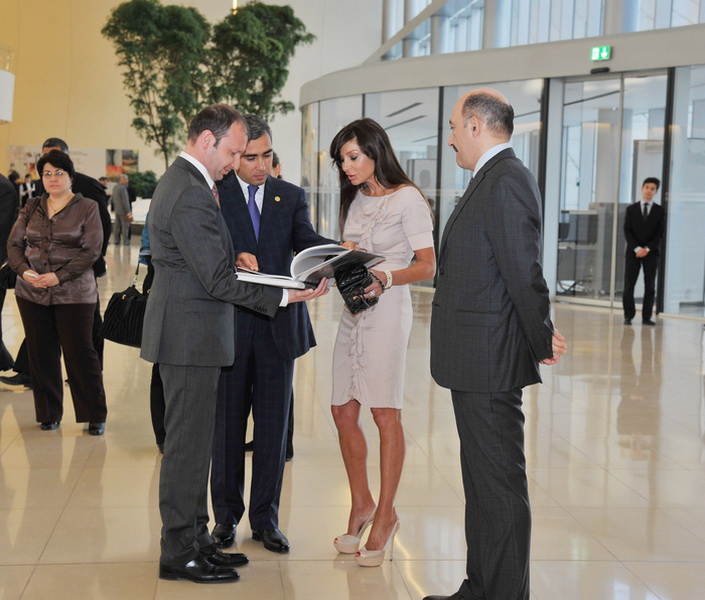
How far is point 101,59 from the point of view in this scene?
33.5 meters

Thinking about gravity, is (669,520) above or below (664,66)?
below

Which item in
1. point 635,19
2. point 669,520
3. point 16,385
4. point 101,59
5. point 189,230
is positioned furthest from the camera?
point 101,59

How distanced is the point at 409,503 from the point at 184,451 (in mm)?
1406

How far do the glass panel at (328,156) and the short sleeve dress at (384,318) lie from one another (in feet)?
42.2

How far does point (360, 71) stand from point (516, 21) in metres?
3.63

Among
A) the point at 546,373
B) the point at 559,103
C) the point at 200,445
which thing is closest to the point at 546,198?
the point at 559,103

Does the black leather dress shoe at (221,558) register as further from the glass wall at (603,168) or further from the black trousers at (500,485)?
the glass wall at (603,168)

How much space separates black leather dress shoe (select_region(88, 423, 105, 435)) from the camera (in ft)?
18.0

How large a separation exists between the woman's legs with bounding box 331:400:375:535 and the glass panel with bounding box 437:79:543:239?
10.4 meters

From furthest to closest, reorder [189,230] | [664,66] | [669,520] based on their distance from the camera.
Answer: [664,66], [669,520], [189,230]

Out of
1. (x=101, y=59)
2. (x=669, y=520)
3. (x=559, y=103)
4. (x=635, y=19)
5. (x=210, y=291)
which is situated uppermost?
(x=101, y=59)

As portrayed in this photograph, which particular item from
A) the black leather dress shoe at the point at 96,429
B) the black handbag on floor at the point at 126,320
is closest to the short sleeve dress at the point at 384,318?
the black handbag on floor at the point at 126,320

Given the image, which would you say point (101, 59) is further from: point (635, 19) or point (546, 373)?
point (546, 373)

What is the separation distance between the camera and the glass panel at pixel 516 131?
13648 millimetres
